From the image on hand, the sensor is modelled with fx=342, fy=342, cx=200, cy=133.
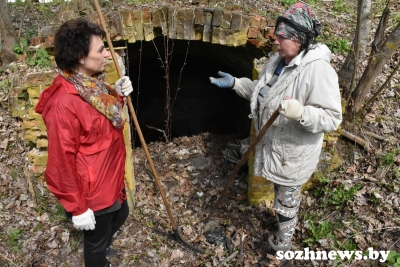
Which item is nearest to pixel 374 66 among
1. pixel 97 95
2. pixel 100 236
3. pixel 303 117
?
pixel 303 117

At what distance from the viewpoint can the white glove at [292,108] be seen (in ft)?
7.75

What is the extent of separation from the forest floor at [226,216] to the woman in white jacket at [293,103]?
24.6 inches

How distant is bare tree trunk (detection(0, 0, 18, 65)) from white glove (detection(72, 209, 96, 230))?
3170 mm

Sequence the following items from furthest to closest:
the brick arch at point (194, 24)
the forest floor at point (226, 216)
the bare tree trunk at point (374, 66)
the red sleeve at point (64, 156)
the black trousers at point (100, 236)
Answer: the brick arch at point (194, 24), the bare tree trunk at point (374, 66), the forest floor at point (226, 216), the black trousers at point (100, 236), the red sleeve at point (64, 156)

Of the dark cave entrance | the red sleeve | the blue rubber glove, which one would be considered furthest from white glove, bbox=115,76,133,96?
the dark cave entrance

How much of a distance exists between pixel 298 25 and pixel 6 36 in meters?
3.84

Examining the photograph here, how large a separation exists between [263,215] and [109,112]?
7.78 feet

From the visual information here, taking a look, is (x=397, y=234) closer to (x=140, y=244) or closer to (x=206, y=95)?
(x=140, y=244)

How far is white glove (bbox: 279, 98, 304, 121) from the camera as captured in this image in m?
2.36

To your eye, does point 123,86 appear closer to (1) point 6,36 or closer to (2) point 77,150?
(2) point 77,150

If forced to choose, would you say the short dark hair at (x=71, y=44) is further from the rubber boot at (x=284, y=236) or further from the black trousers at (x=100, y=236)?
the rubber boot at (x=284, y=236)

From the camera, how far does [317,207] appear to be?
379 cm

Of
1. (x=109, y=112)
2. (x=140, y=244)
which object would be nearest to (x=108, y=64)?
(x=109, y=112)

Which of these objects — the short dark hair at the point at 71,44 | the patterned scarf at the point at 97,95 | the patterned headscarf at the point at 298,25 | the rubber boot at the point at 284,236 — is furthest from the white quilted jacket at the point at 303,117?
the short dark hair at the point at 71,44
